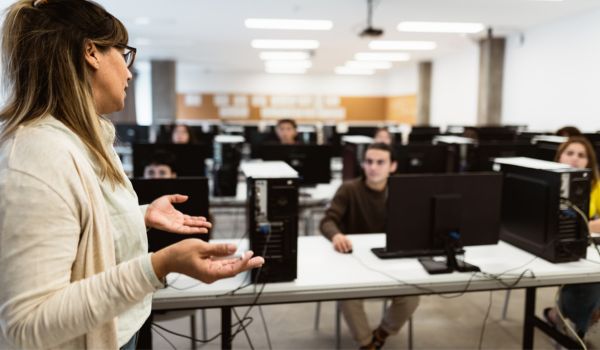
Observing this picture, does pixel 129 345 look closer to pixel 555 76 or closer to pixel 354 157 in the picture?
pixel 354 157

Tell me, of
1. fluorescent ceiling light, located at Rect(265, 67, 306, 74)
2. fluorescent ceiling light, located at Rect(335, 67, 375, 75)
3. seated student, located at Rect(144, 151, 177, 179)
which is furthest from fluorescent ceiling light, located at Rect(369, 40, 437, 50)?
seated student, located at Rect(144, 151, 177, 179)

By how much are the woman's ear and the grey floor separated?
1.76 m

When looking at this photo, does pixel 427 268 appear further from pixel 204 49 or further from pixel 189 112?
pixel 189 112

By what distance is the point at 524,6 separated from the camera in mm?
6383

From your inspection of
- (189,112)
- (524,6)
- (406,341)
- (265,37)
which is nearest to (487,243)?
(406,341)

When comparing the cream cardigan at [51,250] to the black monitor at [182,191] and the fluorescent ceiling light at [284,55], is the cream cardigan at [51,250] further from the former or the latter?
the fluorescent ceiling light at [284,55]

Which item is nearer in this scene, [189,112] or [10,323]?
[10,323]

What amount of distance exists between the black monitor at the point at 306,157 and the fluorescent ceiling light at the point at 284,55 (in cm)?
714

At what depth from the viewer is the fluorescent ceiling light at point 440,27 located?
7352 millimetres

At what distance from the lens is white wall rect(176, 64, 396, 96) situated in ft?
51.2

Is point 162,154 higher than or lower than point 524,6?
lower

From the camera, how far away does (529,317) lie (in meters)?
2.30

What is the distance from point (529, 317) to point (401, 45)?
797 cm

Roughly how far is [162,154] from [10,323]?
2956 millimetres
